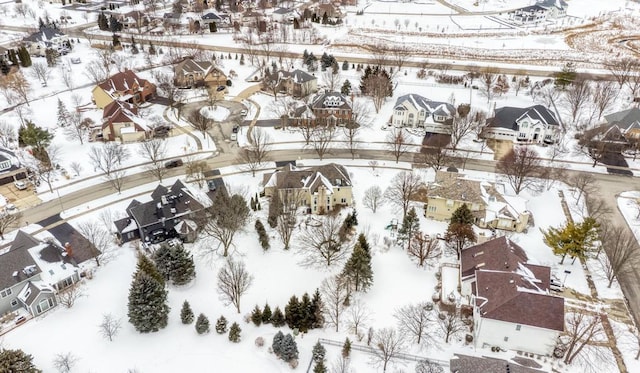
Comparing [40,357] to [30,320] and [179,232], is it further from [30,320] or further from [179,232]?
[179,232]

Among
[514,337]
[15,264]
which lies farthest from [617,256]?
[15,264]

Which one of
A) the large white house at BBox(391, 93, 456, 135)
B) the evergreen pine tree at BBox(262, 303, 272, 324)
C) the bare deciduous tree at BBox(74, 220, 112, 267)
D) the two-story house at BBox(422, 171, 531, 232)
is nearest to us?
the evergreen pine tree at BBox(262, 303, 272, 324)

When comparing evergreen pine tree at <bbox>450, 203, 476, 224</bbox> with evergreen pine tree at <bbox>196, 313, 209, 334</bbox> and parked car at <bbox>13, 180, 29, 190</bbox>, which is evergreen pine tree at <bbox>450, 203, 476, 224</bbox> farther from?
parked car at <bbox>13, 180, 29, 190</bbox>

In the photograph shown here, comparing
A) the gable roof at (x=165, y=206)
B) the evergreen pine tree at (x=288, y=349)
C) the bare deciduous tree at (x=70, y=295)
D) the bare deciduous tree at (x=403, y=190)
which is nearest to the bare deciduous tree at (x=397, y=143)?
the bare deciduous tree at (x=403, y=190)

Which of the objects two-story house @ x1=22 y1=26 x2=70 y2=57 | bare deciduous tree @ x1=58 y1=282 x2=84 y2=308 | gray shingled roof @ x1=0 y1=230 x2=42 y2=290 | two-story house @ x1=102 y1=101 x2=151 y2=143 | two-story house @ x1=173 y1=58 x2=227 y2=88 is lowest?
bare deciduous tree @ x1=58 y1=282 x2=84 y2=308

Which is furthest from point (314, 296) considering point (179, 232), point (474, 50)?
point (474, 50)

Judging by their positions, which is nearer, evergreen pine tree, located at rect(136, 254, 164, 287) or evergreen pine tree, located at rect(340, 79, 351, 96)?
evergreen pine tree, located at rect(136, 254, 164, 287)

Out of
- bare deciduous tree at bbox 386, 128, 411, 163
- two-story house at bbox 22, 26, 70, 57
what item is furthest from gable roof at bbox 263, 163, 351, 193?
two-story house at bbox 22, 26, 70, 57

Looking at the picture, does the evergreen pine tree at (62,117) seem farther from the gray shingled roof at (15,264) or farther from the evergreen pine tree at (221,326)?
the evergreen pine tree at (221,326)
